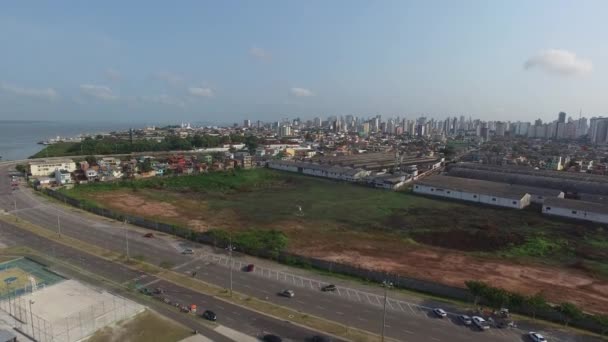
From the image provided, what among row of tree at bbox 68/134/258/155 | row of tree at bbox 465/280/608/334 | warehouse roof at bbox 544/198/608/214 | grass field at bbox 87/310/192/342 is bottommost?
grass field at bbox 87/310/192/342

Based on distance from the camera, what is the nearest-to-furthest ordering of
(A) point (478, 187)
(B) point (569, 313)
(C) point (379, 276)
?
1. (B) point (569, 313)
2. (C) point (379, 276)
3. (A) point (478, 187)

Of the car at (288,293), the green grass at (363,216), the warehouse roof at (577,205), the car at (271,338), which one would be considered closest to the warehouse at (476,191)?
the green grass at (363,216)

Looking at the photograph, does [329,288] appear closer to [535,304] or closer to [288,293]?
[288,293]

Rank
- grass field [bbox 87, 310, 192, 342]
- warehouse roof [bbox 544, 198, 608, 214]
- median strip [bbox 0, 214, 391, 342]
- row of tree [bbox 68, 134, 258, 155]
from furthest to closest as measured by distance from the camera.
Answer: row of tree [bbox 68, 134, 258, 155] < warehouse roof [bbox 544, 198, 608, 214] < median strip [bbox 0, 214, 391, 342] < grass field [bbox 87, 310, 192, 342]

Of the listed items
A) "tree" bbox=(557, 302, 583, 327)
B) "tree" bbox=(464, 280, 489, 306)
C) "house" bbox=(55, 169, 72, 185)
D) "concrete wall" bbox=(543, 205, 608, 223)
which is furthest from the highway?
"concrete wall" bbox=(543, 205, 608, 223)

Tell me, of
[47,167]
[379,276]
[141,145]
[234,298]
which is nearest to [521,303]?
[379,276]

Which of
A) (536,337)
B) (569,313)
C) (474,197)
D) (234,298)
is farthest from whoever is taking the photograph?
(474,197)

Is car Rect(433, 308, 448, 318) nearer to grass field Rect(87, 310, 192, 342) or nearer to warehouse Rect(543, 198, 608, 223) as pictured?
grass field Rect(87, 310, 192, 342)
